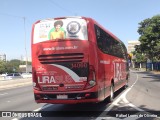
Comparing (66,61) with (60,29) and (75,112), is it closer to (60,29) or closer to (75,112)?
(60,29)

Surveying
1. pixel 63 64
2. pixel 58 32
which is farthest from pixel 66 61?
pixel 58 32

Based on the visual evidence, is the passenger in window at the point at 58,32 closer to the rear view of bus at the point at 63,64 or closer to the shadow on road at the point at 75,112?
the rear view of bus at the point at 63,64

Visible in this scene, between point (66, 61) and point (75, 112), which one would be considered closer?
point (66, 61)

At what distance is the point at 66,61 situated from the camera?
36.4 ft

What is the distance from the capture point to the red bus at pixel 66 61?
10875 millimetres

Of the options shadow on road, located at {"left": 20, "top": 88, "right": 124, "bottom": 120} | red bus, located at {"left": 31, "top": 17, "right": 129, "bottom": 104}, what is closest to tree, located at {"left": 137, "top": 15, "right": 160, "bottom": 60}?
shadow on road, located at {"left": 20, "top": 88, "right": 124, "bottom": 120}

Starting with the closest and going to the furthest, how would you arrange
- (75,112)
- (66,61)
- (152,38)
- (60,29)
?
(66,61) < (60,29) < (75,112) < (152,38)

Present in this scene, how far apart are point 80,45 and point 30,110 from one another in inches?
142

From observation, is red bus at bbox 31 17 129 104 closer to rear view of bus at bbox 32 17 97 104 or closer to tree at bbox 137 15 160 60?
rear view of bus at bbox 32 17 97 104

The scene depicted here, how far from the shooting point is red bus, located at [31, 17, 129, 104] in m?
10.9

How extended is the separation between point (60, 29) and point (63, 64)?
50.9 inches

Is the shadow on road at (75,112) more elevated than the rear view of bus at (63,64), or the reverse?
the rear view of bus at (63,64)

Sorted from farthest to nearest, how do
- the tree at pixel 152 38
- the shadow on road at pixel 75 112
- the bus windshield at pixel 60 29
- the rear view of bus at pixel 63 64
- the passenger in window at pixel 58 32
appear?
the tree at pixel 152 38 → the passenger in window at pixel 58 32 → the bus windshield at pixel 60 29 → the rear view of bus at pixel 63 64 → the shadow on road at pixel 75 112

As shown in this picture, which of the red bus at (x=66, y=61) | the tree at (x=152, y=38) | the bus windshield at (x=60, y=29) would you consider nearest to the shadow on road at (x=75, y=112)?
the red bus at (x=66, y=61)
